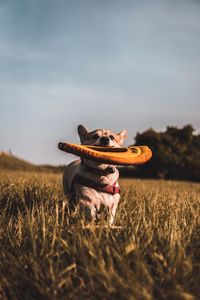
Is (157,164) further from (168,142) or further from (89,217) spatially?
(89,217)

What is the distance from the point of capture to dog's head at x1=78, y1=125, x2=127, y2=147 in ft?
13.2

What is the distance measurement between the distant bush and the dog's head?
61.0 ft

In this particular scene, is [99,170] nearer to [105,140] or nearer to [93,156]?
[105,140]

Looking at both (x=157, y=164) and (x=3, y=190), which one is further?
(x=157, y=164)

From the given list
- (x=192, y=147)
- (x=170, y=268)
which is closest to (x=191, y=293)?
(x=170, y=268)

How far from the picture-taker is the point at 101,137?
4.05 metres

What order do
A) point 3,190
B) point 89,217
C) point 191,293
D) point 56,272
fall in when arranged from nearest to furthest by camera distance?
1. point 191,293
2. point 56,272
3. point 89,217
4. point 3,190

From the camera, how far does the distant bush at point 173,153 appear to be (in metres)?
23.0

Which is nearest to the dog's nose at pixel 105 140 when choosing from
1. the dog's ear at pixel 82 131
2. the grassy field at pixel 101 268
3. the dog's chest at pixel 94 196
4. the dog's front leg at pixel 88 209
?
the dog's ear at pixel 82 131

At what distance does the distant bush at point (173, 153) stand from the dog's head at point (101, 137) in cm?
1860

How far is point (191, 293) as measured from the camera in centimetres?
222

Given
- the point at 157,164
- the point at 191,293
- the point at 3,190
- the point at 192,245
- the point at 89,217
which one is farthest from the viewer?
the point at 157,164

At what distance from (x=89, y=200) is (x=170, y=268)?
1730mm

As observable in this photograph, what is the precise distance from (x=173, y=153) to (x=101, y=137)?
1988 cm
